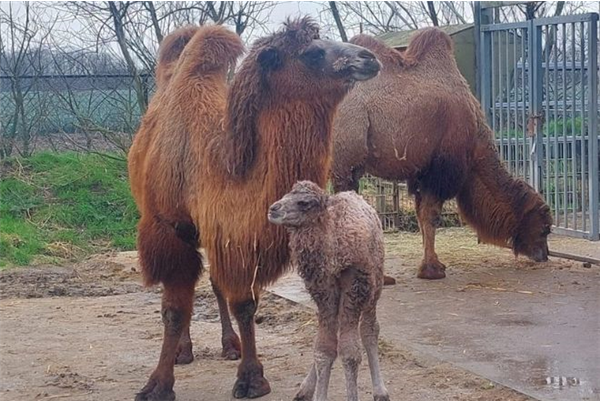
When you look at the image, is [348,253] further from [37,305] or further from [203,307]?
[37,305]

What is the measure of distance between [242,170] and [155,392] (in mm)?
1205

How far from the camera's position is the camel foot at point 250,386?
485 cm

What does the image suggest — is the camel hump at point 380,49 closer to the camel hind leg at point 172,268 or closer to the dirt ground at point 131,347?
the dirt ground at point 131,347

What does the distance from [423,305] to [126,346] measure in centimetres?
214

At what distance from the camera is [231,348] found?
587 centimetres

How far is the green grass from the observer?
1012 centimetres

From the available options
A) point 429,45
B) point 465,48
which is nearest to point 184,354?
point 429,45

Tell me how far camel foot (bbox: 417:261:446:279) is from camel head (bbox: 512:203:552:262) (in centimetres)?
67

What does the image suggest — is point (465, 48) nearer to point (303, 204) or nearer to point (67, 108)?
point (67, 108)

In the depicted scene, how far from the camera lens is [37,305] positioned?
766 centimetres

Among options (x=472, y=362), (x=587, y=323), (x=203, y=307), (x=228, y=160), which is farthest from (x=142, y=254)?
(x=587, y=323)

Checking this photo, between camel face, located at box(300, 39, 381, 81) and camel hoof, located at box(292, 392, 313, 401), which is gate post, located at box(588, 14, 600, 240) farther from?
camel hoof, located at box(292, 392, 313, 401)

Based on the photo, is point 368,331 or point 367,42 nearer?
point 368,331

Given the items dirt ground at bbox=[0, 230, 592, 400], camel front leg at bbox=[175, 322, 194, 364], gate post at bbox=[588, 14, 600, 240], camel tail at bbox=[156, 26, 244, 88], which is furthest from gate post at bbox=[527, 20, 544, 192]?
camel front leg at bbox=[175, 322, 194, 364]
